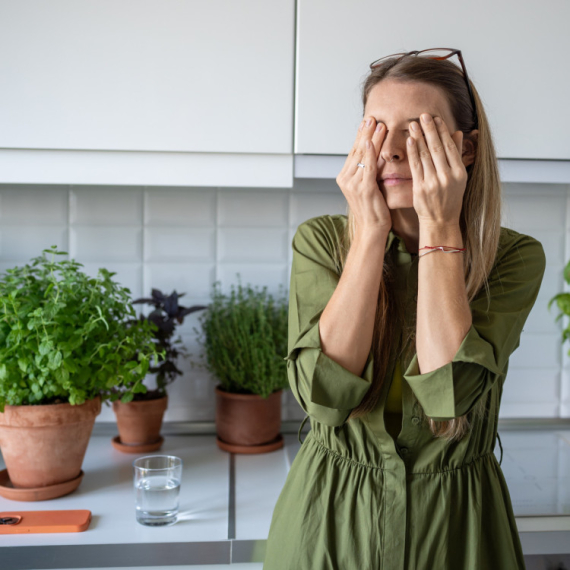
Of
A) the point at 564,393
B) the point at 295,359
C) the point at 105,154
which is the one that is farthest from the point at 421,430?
the point at 564,393

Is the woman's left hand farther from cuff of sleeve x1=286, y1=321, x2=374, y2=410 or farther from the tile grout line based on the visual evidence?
the tile grout line

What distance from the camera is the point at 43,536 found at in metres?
1.07

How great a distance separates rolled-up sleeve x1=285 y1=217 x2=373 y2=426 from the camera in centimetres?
85

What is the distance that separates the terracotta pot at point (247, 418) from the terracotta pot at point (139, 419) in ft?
0.49

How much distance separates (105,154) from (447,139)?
692 mm

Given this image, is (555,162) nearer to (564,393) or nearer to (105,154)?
(564,393)

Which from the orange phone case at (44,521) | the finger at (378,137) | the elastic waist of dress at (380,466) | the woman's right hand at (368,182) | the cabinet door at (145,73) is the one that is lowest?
the orange phone case at (44,521)

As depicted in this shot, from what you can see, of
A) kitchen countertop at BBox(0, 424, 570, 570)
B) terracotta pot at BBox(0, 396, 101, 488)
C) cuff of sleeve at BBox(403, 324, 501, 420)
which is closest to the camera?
cuff of sleeve at BBox(403, 324, 501, 420)

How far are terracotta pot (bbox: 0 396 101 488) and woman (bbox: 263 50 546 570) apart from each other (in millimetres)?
463

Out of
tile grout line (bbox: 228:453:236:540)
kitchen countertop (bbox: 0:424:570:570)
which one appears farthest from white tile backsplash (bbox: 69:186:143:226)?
tile grout line (bbox: 228:453:236:540)

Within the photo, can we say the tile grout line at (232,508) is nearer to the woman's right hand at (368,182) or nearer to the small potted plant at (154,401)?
the small potted plant at (154,401)

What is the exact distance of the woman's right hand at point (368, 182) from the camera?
0.88 metres

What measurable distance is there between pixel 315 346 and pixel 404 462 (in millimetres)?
219

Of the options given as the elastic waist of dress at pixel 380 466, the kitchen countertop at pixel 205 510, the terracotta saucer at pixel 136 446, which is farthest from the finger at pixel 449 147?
the terracotta saucer at pixel 136 446
